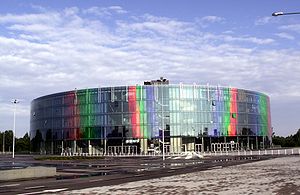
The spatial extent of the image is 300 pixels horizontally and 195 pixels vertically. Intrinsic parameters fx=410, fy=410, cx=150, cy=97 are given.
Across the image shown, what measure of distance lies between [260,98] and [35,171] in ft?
349

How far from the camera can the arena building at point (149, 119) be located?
344 ft

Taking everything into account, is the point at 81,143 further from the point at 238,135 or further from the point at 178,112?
the point at 238,135

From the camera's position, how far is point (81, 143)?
109750mm

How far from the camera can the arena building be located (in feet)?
344

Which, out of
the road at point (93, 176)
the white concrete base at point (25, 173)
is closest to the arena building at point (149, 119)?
the road at point (93, 176)

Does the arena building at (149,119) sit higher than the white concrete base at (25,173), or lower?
higher

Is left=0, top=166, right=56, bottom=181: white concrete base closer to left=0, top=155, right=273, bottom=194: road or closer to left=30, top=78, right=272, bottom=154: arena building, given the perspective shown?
left=0, top=155, right=273, bottom=194: road

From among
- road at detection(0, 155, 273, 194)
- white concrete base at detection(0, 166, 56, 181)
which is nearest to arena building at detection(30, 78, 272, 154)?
road at detection(0, 155, 273, 194)

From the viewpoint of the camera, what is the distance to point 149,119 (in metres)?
105

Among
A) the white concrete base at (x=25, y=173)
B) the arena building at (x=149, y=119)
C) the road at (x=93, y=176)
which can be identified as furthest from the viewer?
the arena building at (x=149, y=119)

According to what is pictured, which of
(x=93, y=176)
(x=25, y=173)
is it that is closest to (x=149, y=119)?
(x=93, y=176)

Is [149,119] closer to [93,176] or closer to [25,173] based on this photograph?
[93,176]

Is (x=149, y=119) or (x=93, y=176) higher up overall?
(x=149, y=119)

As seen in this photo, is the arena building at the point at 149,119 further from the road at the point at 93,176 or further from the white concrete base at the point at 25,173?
the white concrete base at the point at 25,173
